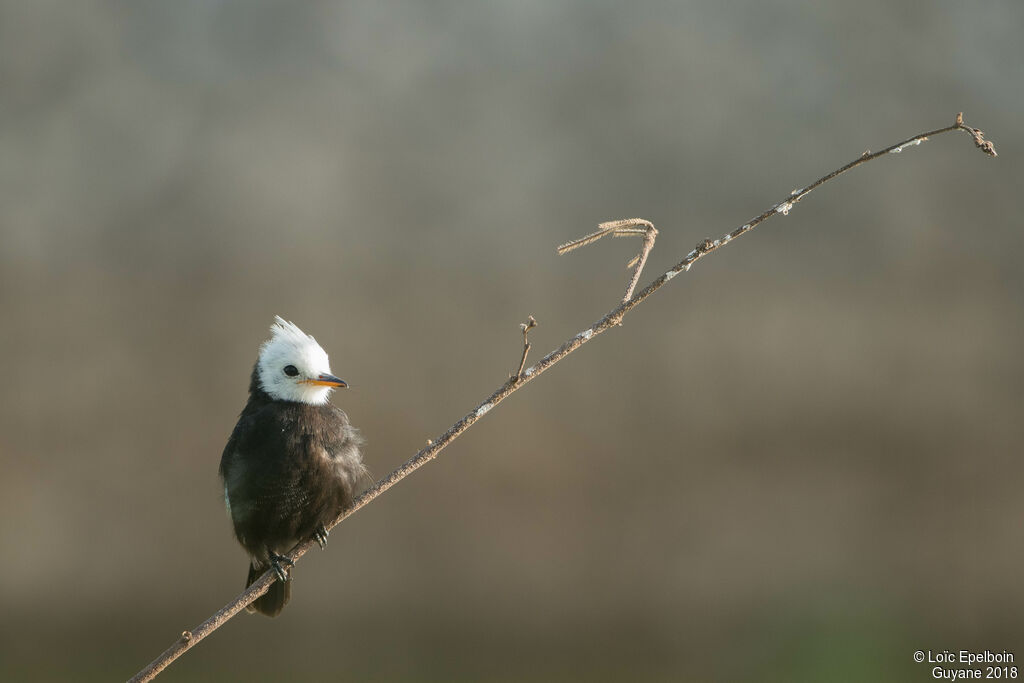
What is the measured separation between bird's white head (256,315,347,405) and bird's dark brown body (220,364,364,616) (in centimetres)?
3

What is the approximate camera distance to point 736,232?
1.67 metres

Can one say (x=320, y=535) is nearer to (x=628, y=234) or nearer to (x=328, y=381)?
(x=328, y=381)

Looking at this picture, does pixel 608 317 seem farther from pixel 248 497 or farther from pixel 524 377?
pixel 248 497

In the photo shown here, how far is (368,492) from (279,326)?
927mm

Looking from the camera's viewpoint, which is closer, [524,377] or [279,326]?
[524,377]

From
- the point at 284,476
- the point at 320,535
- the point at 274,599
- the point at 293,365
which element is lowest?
the point at 274,599

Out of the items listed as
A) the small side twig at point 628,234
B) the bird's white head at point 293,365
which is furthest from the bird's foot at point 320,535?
the small side twig at point 628,234

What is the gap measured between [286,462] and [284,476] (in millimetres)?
38

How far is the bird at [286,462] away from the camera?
8.11 feet

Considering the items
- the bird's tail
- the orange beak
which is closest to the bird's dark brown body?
the bird's tail

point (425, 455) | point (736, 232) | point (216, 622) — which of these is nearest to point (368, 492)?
point (425, 455)

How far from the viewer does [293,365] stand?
8.55 ft

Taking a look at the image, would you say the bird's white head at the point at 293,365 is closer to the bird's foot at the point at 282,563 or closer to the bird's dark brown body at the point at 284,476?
the bird's dark brown body at the point at 284,476

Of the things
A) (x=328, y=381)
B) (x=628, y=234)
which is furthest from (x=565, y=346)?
(x=328, y=381)
